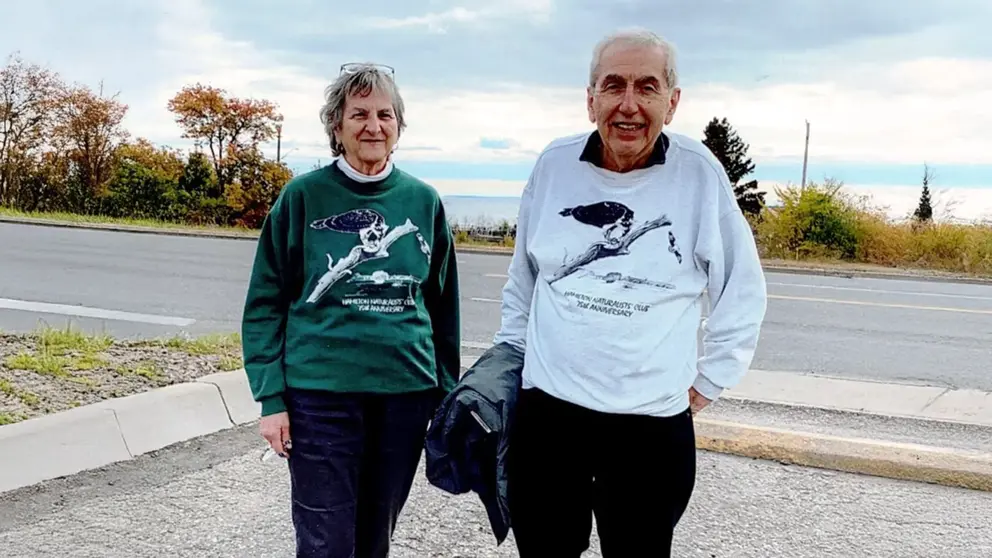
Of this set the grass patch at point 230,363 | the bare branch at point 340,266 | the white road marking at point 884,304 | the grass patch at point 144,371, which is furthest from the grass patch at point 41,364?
the white road marking at point 884,304

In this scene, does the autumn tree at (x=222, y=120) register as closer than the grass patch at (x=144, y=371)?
No

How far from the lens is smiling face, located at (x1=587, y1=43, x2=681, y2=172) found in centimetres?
239

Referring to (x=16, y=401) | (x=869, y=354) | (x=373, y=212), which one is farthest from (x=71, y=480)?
(x=869, y=354)

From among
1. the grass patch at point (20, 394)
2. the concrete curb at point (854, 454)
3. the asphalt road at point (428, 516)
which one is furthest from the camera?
the grass patch at point (20, 394)

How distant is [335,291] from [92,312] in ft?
24.7

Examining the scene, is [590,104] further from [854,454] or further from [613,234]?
[854,454]

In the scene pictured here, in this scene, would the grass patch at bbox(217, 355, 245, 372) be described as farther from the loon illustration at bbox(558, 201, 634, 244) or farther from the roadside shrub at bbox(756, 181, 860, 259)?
the roadside shrub at bbox(756, 181, 860, 259)

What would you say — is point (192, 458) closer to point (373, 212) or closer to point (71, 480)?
point (71, 480)

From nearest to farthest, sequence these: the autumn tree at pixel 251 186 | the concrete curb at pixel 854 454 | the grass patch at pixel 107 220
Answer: the concrete curb at pixel 854 454 → the grass patch at pixel 107 220 → the autumn tree at pixel 251 186

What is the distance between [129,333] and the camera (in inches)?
316

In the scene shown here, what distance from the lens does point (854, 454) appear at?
4.57 meters

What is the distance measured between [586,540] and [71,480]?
8.52 feet

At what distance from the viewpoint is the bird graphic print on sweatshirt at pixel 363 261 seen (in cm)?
257

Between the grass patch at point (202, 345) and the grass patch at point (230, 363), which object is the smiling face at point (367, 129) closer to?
the grass patch at point (230, 363)
